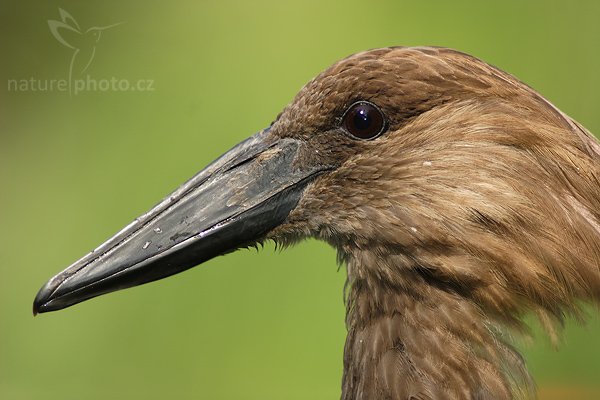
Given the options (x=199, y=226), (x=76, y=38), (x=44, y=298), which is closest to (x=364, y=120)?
(x=199, y=226)

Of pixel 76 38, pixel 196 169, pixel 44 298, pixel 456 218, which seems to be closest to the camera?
pixel 456 218

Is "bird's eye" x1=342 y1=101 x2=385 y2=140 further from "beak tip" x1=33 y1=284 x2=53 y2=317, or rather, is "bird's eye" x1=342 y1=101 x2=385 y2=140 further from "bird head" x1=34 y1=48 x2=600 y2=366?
"beak tip" x1=33 y1=284 x2=53 y2=317

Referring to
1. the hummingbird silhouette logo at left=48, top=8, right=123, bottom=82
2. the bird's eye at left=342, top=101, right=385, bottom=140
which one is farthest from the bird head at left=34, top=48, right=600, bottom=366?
the hummingbird silhouette logo at left=48, top=8, right=123, bottom=82

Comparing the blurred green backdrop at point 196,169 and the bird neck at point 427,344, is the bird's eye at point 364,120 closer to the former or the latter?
the bird neck at point 427,344

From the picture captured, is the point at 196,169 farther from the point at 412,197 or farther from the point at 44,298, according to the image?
the point at 412,197

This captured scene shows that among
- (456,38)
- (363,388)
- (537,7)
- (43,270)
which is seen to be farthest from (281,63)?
(363,388)

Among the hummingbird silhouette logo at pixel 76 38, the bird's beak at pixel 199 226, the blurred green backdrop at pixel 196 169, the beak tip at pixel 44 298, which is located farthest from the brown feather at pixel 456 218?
the hummingbird silhouette logo at pixel 76 38
